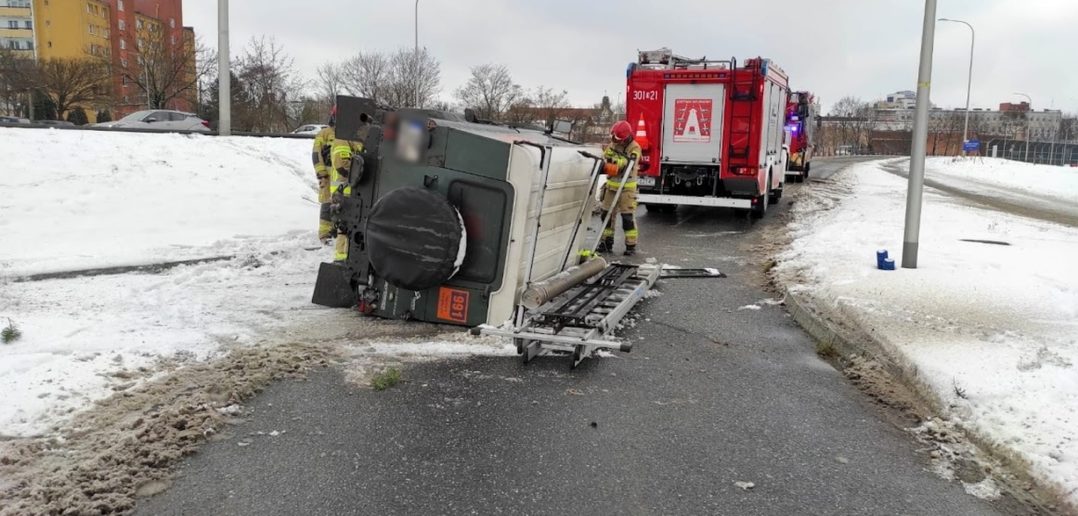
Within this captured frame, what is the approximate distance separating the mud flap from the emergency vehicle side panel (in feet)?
28.1

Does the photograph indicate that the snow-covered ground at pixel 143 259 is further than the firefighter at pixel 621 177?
No

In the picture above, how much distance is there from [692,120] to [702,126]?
0.69 ft

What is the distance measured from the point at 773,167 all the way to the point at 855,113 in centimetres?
8492

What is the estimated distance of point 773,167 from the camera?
15078 mm

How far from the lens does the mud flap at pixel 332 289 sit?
20.5 feet

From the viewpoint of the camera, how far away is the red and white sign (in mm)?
13133

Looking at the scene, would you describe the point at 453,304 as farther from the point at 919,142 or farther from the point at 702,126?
the point at 702,126

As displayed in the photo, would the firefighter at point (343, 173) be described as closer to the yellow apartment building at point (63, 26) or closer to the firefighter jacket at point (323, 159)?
the firefighter jacket at point (323, 159)

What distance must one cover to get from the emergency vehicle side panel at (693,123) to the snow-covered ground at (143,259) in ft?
21.1

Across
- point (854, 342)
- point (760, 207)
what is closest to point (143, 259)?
point (854, 342)

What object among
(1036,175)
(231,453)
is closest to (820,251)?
(231,453)

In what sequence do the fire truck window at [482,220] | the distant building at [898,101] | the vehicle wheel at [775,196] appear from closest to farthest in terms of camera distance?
the fire truck window at [482,220]
the vehicle wheel at [775,196]
the distant building at [898,101]

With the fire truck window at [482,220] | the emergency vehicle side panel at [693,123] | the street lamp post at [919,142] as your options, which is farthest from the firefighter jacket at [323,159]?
the emergency vehicle side panel at [693,123]

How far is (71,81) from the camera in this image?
41.8 m
